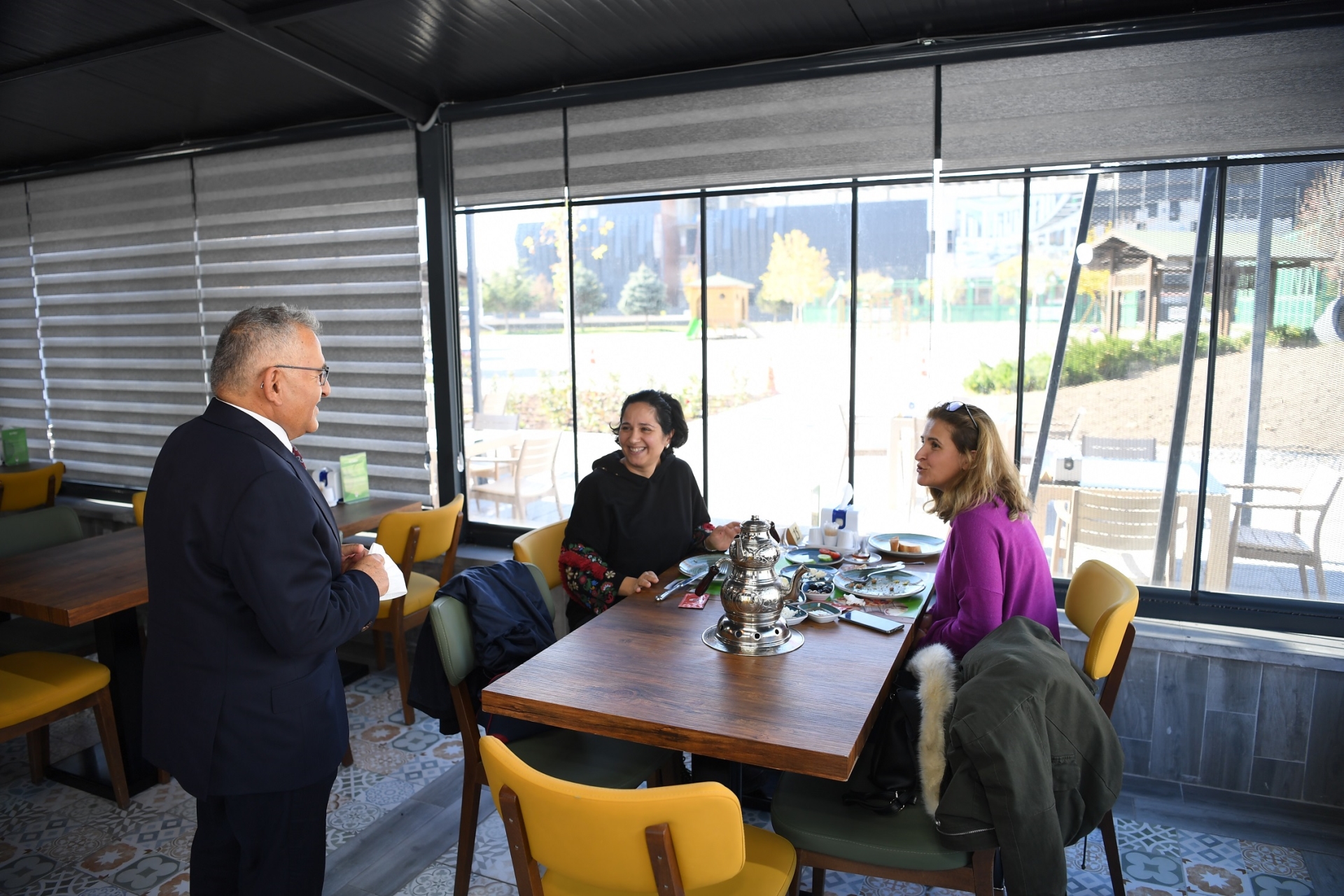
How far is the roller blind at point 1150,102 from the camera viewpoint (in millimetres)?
2918

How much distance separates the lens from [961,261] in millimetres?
3498

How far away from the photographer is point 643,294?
13.8ft

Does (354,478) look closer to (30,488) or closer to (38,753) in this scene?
(38,753)

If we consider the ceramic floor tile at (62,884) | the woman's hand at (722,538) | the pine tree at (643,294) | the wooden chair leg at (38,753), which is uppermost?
the pine tree at (643,294)

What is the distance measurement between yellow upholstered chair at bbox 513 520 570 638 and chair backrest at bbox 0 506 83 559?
2.39m

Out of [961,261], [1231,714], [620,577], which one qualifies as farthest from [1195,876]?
[961,261]

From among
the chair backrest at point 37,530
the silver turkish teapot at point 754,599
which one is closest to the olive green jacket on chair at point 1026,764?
the silver turkish teapot at point 754,599

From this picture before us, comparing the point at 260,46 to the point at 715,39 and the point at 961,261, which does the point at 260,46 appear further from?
the point at 961,261

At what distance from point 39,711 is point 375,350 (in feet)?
7.52

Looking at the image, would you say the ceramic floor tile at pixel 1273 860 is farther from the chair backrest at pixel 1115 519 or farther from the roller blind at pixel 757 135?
the roller blind at pixel 757 135

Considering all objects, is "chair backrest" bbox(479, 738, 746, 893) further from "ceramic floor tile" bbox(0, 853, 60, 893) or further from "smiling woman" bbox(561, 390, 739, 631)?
"ceramic floor tile" bbox(0, 853, 60, 893)

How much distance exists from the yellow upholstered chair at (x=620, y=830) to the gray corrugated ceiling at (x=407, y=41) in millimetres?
2707

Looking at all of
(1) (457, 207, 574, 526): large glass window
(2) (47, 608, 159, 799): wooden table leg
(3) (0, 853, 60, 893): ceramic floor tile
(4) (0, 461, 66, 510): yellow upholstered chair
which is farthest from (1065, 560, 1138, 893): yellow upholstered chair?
(4) (0, 461, 66, 510): yellow upholstered chair

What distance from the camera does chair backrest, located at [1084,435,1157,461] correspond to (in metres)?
3.39
